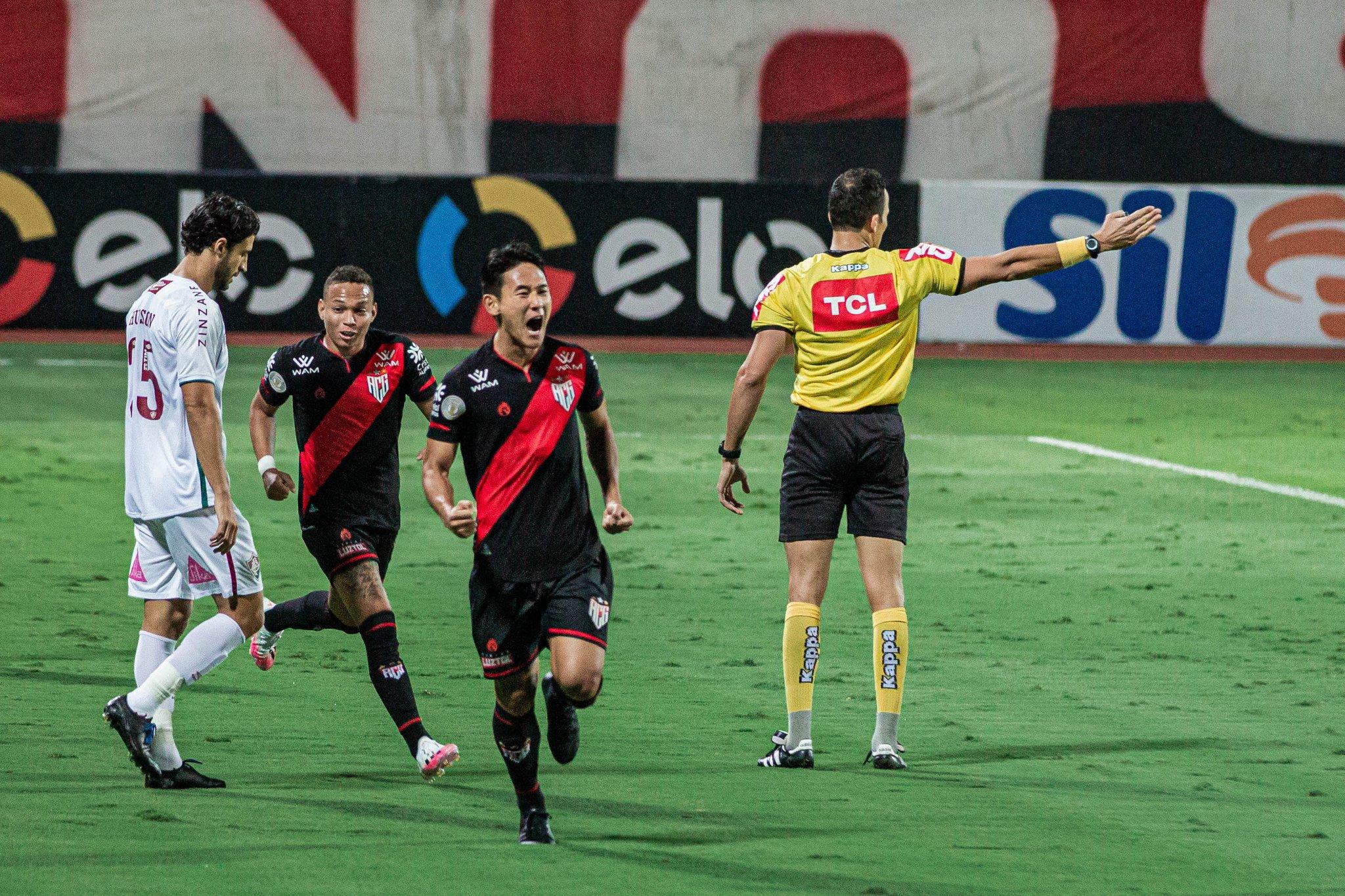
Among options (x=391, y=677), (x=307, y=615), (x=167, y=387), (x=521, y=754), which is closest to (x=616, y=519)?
(x=521, y=754)

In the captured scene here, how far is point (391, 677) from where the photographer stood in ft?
22.5

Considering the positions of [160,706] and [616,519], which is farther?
[160,706]

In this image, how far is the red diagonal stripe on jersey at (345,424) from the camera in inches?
283

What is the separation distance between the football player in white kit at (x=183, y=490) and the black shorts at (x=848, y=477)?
6.67 ft

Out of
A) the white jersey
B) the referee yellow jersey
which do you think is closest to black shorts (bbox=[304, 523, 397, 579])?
the white jersey

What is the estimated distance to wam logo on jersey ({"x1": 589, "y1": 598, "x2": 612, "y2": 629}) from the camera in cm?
608

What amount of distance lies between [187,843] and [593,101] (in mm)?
25515

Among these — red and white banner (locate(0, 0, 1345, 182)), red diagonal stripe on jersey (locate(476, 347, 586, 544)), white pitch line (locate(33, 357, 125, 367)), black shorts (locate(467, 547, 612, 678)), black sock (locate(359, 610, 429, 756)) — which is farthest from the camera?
red and white banner (locate(0, 0, 1345, 182))

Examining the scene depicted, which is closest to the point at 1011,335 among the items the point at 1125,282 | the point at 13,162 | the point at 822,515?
the point at 1125,282

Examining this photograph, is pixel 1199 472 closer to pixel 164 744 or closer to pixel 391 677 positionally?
pixel 391 677

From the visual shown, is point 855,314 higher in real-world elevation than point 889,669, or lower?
higher

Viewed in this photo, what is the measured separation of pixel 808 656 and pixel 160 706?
2.35m

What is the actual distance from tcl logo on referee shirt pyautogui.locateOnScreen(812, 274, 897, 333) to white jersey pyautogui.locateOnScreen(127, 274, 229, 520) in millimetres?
2190

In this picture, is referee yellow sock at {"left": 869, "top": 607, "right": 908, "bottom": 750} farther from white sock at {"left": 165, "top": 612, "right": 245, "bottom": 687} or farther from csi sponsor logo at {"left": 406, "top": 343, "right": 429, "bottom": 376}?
white sock at {"left": 165, "top": 612, "right": 245, "bottom": 687}
